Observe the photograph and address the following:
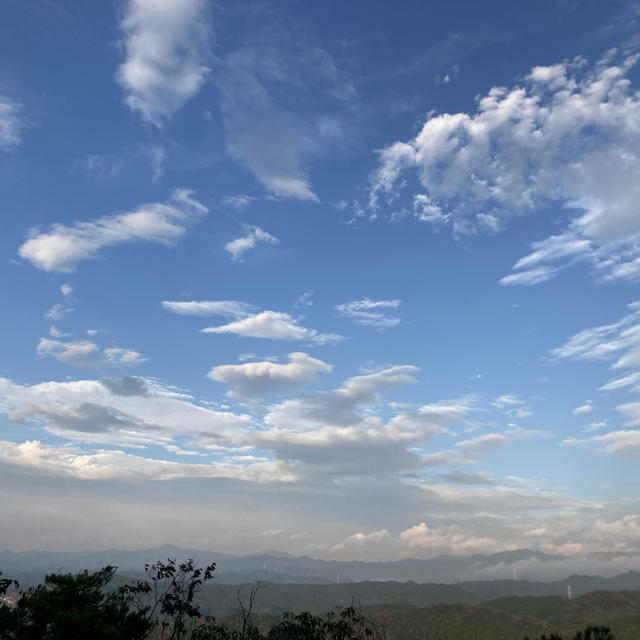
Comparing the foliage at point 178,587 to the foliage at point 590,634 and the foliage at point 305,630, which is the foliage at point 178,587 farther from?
the foliage at point 590,634

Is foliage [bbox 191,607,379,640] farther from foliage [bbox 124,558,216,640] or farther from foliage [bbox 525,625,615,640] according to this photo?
foliage [bbox 525,625,615,640]

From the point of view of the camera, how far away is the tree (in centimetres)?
3900

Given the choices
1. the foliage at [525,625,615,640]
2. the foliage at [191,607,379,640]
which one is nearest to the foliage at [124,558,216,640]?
the foliage at [191,607,379,640]

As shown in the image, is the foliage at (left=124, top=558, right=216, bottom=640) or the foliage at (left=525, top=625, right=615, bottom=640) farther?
the foliage at (left=124, top=558, right=216, bottom=640)

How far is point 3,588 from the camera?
35.6 meters

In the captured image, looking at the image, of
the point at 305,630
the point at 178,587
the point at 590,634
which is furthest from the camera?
the point at 305,630

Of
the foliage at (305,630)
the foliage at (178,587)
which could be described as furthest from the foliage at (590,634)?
the foliage at (178,587)

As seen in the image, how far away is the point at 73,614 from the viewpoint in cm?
3891

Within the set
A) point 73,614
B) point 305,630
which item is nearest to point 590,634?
point 305,630

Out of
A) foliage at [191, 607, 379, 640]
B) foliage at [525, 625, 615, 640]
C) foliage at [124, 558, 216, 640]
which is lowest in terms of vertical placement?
foliage at [191, 607, 379, 640]

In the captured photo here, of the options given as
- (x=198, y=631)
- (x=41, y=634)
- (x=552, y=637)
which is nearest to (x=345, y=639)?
(x=198, y=631)

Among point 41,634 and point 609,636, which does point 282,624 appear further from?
point 609,636

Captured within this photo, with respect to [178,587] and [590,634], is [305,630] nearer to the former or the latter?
[178,587]

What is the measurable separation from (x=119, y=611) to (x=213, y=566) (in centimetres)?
1145
